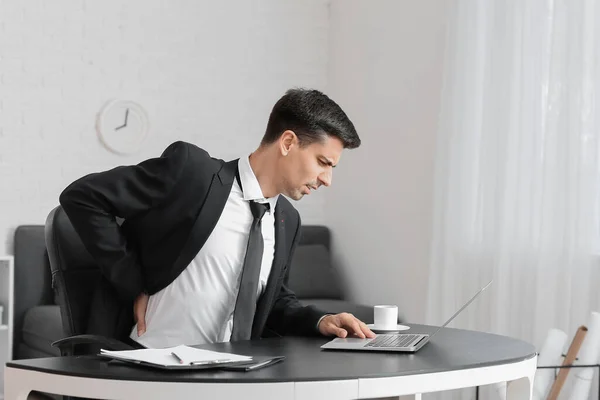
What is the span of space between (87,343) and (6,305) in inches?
102

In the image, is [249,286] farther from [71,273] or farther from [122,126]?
[122,126]

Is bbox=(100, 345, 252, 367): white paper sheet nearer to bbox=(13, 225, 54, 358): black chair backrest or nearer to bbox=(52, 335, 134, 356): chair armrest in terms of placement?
bbox=(52, 335, 134, 356): chair armrest

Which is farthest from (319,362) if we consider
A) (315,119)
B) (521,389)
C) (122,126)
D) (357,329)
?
(122,126)

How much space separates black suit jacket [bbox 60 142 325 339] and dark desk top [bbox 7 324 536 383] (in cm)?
33

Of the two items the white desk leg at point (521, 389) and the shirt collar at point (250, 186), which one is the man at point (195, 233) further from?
the white desk leg at point (521, 389)

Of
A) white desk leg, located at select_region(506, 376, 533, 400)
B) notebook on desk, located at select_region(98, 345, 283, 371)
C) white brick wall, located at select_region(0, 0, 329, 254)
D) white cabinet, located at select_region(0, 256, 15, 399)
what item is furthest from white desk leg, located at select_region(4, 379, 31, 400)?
white brick wall, located at select_region(0, 0, 329, 254)

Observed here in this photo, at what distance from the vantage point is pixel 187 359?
5.43 ft

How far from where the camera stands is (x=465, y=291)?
4418 mm

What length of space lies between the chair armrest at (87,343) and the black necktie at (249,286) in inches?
10.9

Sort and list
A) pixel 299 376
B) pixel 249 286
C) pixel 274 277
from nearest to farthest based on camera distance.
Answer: pixel 299 376 → pixel 249 286 → pixel 274 277

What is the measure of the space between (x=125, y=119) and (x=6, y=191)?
2.57ft

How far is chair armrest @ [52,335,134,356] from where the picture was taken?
2162 mm

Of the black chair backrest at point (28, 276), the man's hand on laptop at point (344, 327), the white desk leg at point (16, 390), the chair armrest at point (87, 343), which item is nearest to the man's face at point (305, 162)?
the man's hand on laptop at point (344, 327)

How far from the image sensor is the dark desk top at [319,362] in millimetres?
1591
